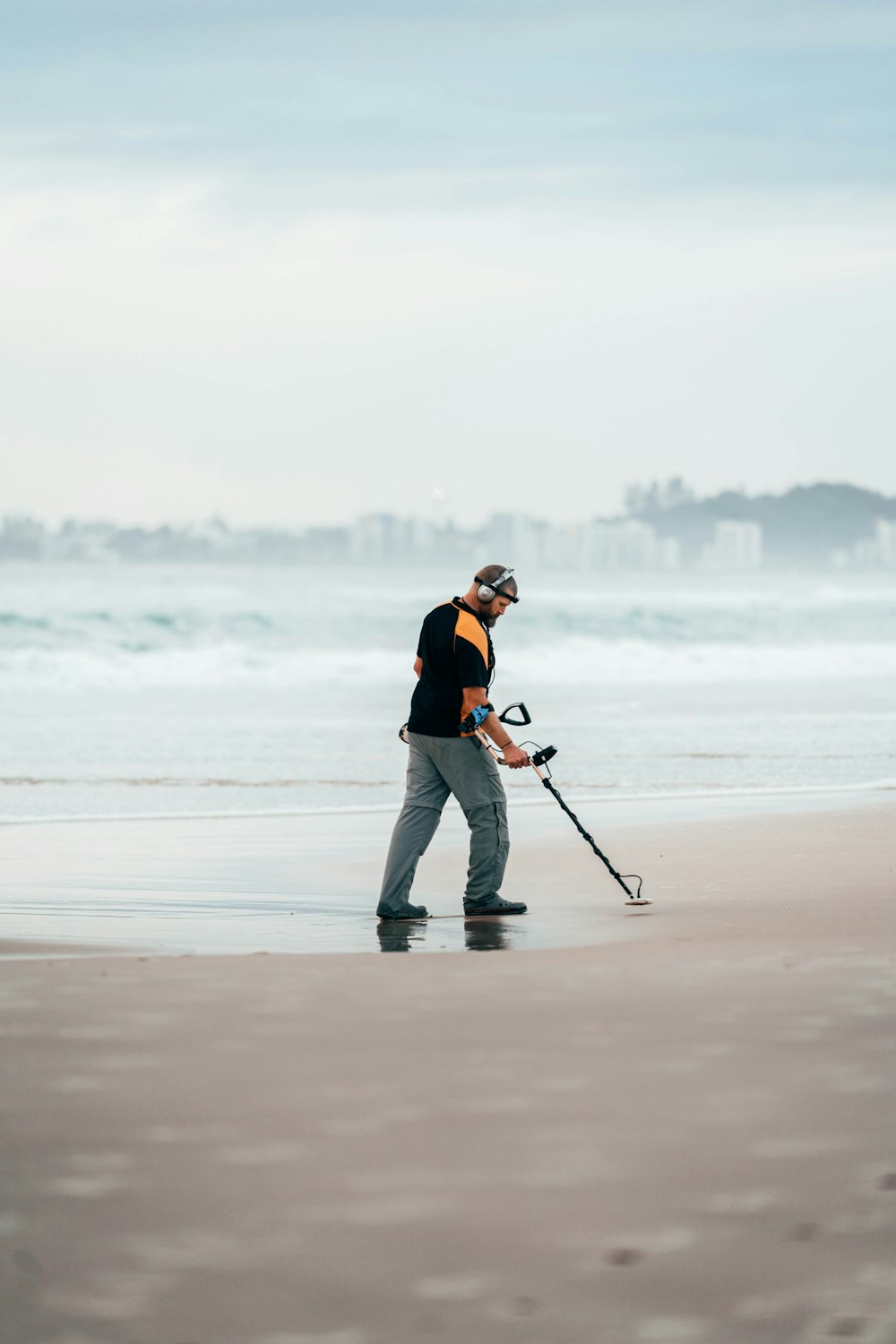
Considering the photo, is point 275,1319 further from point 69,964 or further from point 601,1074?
point 69,964

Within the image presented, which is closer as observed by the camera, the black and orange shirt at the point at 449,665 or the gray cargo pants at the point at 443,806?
the black and orange shirt at the point at 449,665

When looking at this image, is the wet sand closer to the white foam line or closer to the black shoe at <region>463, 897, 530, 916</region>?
the black shoe at <region>463, 897, 530, 916</region>

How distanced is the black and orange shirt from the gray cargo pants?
0.29 ft

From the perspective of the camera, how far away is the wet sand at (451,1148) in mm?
3035

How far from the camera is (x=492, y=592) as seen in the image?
738 centimetres

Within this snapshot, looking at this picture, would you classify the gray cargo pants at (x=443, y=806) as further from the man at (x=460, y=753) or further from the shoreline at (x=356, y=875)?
the shoreline at (x=356, y=875)

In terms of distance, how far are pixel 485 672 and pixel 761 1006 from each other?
8.24 ft

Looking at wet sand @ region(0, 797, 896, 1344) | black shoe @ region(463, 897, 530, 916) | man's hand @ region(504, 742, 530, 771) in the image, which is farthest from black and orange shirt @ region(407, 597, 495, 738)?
wet sand @ region(0, 797, 896, 1344)

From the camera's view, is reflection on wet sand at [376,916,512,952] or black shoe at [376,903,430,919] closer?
reflection on wet sand at [376,916,512,952]

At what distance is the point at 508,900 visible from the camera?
815 centimetres

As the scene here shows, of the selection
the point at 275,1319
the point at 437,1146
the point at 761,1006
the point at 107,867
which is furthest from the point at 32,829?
the point at 275,1319

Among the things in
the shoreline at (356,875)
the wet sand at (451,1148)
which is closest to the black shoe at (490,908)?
the shoreline at (356,875)

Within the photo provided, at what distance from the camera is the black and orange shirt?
733 cm

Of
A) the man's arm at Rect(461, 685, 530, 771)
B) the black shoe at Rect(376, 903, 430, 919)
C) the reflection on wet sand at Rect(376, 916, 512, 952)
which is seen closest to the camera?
the reflection on wet sand at Rect(376, 916, 512, 952)
